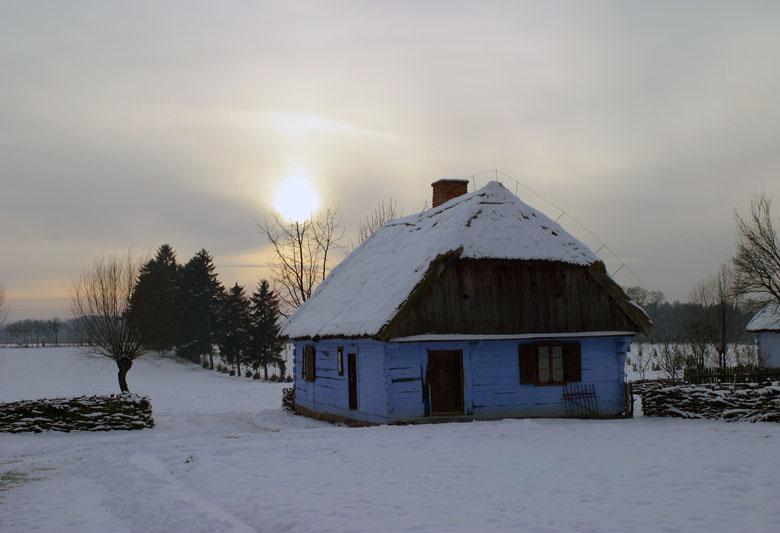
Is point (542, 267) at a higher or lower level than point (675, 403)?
higher

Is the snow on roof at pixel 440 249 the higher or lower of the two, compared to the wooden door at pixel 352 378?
higher

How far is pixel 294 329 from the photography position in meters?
25.4

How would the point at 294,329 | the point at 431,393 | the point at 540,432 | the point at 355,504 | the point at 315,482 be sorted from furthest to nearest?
the point at 294,329
the point at 431,393
the point at 540,432
the point at 315,482
the point at 355,504

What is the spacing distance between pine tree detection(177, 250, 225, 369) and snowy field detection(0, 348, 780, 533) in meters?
43.8

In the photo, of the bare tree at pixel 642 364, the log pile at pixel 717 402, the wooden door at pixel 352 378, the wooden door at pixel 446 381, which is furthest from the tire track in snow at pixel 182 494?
the bare tree at pixel 642 364

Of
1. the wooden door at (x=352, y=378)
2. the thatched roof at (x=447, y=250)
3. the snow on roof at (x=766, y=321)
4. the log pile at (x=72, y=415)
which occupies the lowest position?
the log pile at (x=72, y=415)

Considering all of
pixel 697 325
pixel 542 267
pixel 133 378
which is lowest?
pixel 133 378

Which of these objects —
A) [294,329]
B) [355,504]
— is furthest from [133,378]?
[355,504]

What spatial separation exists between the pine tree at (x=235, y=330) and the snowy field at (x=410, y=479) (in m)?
40.8

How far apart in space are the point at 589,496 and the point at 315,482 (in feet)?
14.0

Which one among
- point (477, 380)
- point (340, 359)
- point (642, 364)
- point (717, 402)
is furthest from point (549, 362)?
point (642, 364)

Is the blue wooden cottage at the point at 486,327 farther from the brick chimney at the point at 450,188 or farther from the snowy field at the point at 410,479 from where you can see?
the brick chimney at the point at 450,188

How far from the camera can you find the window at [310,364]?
2414 cm

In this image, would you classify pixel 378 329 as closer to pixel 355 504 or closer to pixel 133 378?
pixel 355 504
